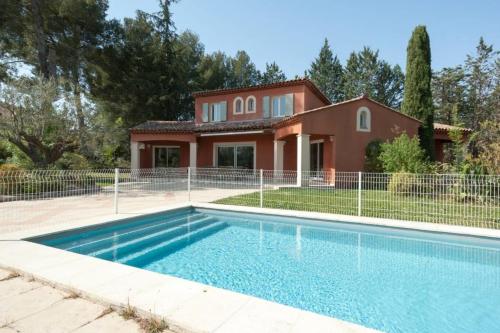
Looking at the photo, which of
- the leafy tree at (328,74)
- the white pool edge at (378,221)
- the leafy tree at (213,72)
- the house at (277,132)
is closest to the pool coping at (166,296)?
the white pool edge at (378,221)

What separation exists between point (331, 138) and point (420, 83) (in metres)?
9.15

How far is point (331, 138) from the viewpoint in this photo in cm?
1791

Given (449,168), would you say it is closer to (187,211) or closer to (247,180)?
(247,180)

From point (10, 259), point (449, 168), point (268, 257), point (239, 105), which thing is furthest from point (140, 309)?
point (239, 105)

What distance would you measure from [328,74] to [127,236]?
47.4m

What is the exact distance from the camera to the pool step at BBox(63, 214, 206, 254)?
768 centimetres

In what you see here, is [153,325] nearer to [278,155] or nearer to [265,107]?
[278,155]

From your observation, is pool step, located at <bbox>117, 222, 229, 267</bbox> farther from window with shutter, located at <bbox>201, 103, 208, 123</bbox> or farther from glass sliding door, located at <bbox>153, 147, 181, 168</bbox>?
glass sliding door, located at <bbox>153, 147, 181, 168</bbox>

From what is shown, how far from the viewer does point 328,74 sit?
164ft

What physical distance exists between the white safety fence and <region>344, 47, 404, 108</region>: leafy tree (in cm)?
3521

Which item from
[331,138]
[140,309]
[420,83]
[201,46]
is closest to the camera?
[140,309]

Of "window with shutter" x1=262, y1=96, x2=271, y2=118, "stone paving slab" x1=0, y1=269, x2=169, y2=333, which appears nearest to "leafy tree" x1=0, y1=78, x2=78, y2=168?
"window with shutter" x1=262, y1=96, x2=271, y2=118

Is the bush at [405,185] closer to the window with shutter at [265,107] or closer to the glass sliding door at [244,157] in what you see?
the window with shutter at [265,107]

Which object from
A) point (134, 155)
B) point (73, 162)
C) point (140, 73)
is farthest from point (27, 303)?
point (140, 73)
